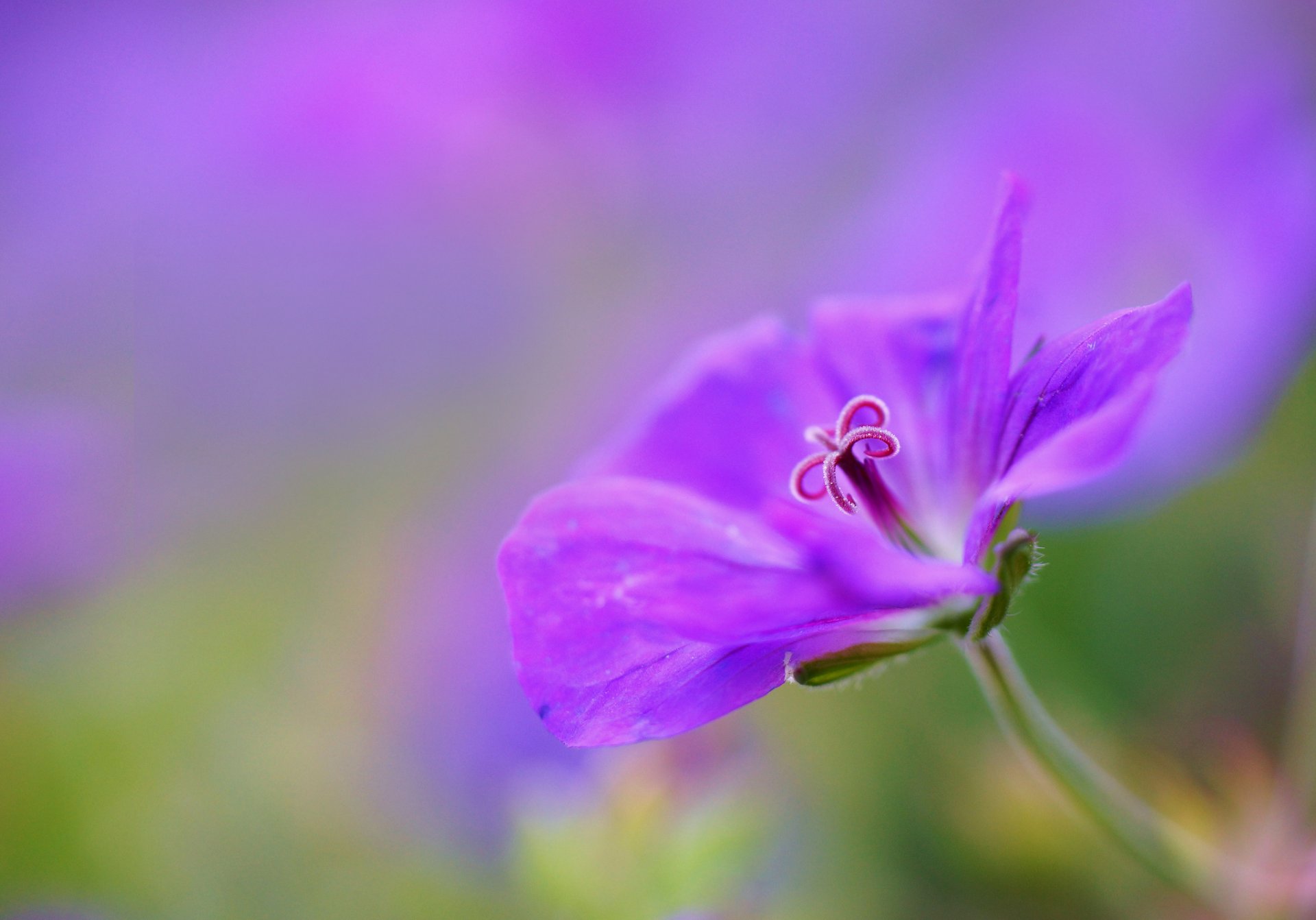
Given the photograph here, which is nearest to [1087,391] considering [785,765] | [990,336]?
[990,336]

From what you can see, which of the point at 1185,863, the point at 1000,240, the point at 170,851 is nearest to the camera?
the point at 1000,240

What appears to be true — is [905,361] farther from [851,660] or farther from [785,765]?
[785,765]

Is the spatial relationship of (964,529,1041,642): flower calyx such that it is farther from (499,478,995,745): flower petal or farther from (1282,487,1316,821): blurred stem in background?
(1282,487,1316,821): blurred stem in background

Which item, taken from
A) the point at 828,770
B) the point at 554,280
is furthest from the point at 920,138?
the point at 828,770

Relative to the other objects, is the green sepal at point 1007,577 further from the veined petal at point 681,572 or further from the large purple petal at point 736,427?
the large purple petal at point 736,427

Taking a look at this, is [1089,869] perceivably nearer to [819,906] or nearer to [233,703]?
[819,906]

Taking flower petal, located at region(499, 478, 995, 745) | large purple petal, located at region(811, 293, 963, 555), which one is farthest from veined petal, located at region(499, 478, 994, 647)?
large purple petal, located at region(811, 293, 963, 555)
